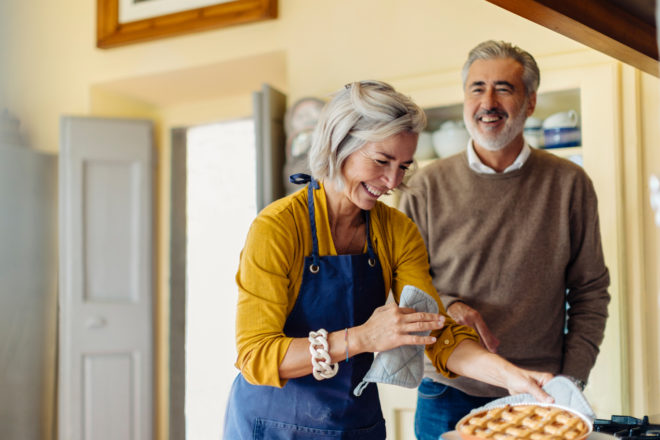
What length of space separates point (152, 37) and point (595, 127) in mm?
2140

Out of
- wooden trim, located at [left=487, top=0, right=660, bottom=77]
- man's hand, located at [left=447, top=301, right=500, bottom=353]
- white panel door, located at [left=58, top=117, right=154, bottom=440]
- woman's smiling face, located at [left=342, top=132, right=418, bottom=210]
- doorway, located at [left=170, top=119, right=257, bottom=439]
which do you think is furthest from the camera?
doorway, located at [left=170, top=119, right=257, bottom=439]

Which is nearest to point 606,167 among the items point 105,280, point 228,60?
point 228,60

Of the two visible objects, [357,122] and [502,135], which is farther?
[502,135]

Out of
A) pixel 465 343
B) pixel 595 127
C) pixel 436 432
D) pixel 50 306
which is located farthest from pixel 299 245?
pixel 50 306

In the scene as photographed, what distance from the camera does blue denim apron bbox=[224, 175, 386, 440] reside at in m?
1.36

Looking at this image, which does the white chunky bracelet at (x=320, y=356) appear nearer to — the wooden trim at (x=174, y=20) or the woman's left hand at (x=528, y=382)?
the woman's left hand at (x=528, y=382)

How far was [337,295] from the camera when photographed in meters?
1.41

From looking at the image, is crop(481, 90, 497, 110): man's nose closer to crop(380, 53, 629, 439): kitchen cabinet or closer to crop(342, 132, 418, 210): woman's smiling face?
crop(342, 132, 418, 210): woman's smiling face

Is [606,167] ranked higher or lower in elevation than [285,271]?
higher

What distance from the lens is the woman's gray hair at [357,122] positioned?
1.31 metres

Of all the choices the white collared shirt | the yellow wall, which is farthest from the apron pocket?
the yellow wall

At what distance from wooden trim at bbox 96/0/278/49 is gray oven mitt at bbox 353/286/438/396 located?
6.60 ft

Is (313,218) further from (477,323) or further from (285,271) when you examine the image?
(477,323)

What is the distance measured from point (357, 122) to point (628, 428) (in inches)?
30.1
